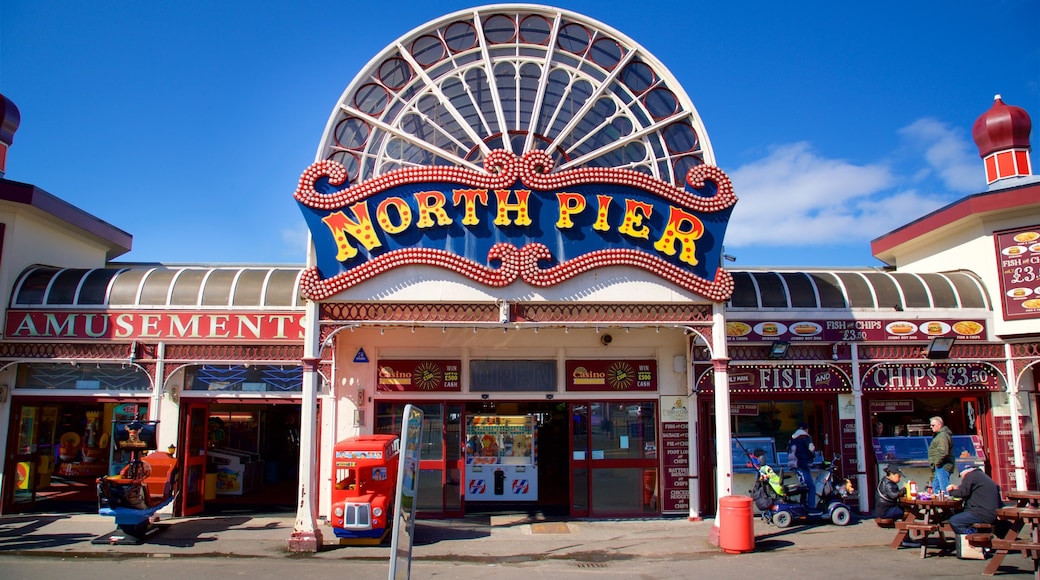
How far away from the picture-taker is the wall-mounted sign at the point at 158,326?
49.1 ft

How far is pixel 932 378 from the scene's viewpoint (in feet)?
50.8

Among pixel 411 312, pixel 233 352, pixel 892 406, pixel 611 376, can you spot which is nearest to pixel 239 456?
pixel 233 352

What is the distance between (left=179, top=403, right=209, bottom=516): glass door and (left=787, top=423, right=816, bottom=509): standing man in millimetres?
12587

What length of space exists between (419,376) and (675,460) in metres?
5.73

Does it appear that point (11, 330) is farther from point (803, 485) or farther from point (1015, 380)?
point (1015, 380)

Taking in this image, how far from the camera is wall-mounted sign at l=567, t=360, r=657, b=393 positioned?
15273mm

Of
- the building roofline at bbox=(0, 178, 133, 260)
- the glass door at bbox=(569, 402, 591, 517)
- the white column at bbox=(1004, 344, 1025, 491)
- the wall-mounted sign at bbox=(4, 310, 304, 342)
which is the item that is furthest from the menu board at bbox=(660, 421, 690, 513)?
the building roofline at bbox=(0, 178, 133, 260)

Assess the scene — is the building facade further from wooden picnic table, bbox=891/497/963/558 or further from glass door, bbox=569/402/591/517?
wooden picnic table, bbox=891/497/963/558

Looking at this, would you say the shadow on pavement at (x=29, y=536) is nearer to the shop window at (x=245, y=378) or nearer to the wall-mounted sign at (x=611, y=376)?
the shop window at (x=245, y=378)

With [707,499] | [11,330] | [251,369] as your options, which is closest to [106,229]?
[11,330]

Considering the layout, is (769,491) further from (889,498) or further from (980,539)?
(980,539)

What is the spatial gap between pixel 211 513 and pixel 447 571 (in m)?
7.30

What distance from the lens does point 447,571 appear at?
10.7m

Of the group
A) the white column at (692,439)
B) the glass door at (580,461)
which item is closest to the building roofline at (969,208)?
the white column at (692,439)
